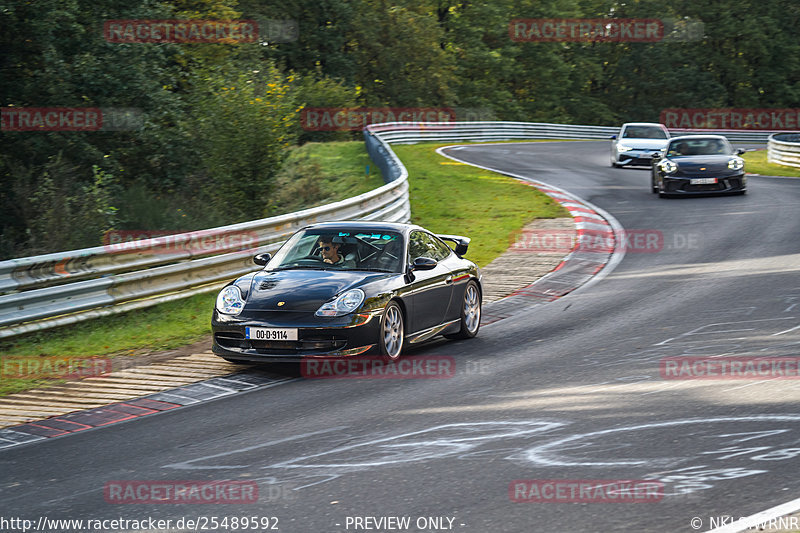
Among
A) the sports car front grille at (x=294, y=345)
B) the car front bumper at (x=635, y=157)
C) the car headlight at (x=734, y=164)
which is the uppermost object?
the car headlight at (x=734, y=164)

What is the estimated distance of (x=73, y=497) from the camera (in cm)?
553

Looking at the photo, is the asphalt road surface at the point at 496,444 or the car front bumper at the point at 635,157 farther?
the car front bumper at the point at 635,157

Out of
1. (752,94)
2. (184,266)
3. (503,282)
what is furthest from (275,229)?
(752,94)

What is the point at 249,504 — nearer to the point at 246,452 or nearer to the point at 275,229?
the point at 246,452

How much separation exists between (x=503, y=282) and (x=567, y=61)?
2837 inches

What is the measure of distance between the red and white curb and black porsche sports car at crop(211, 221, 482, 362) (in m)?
1.45

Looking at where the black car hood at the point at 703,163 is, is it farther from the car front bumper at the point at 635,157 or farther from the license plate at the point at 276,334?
the license plate at the point at 276,334

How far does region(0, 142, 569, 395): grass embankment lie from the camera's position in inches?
404

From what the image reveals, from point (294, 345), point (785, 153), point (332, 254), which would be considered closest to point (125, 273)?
point (332, 254)

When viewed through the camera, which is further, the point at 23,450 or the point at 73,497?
the point at 23,450

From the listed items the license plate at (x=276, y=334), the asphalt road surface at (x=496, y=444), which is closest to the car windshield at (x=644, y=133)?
the asphalt road surface at (x=496, y=444)

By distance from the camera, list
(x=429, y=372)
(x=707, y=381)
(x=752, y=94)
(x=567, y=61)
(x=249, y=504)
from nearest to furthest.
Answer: (x=249, y=504)
(x=707, y=381)
(x=429, y=372)
(x=752, y=94)
(x=567, y=61)

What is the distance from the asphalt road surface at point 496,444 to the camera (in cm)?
514

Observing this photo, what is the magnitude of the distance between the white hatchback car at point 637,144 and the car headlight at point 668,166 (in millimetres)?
8215
